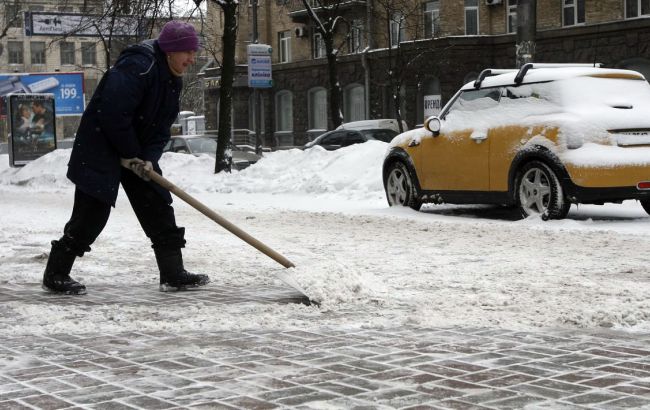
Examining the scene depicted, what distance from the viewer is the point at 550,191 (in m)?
10.9

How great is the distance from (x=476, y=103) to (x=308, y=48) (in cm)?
3808

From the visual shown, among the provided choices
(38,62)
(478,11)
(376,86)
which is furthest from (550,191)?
(38,62)

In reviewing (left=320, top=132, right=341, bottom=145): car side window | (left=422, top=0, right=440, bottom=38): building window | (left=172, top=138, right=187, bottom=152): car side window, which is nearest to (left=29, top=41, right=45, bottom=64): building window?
(left=422, top=0, right=440, bottom=38): building window

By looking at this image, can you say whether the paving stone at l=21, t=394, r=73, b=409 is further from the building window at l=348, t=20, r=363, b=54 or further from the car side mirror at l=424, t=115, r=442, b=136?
the building window at l=348, t=20, r=363, b=54

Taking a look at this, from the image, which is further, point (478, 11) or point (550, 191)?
point (478, 11)

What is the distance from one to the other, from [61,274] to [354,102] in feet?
133

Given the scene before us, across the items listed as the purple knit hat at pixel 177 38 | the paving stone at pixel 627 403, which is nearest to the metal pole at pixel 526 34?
the purple knit hat at pixel 177 38

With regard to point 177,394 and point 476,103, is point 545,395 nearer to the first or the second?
point 177,394

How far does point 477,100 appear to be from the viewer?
40.6ft

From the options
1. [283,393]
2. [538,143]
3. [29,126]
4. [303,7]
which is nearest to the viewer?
[283,393]

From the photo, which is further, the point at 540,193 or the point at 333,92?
the point at 333,92

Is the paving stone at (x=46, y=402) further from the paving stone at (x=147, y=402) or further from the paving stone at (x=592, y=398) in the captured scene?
the paving stone at (x=592, y=398)

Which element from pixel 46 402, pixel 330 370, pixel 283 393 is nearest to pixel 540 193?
pixel 330 370

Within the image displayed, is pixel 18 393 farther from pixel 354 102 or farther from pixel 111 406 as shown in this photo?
pixel 354 102
